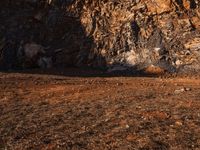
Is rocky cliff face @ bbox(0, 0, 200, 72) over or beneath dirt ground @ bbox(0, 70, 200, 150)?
over

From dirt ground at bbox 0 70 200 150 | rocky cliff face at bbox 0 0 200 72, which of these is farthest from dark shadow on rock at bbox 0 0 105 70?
dirt ground at bbox 0 70 200 150

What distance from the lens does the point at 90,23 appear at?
24812 mm

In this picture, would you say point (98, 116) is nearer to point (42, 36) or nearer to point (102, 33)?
point (102, 33)

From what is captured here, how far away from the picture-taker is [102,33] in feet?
79.6

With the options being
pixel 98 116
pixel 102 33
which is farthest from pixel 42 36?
pixel 98 116

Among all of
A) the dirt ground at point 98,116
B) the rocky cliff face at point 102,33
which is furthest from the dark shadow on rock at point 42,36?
the dirt ground at point 98,116

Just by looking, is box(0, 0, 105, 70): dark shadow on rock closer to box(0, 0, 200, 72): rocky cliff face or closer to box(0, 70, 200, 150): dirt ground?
box(0, 0, 200, 72): rocky cliff face

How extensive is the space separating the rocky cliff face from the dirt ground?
20.2 ft

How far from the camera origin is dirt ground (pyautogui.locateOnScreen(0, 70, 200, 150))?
9000 mm

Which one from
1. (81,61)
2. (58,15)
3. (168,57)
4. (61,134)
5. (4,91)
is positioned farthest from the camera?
(58,15)

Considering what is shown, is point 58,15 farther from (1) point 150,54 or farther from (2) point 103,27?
(1) point 150,54

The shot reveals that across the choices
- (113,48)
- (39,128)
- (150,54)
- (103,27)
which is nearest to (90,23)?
(103,27)

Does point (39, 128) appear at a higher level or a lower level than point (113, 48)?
lower

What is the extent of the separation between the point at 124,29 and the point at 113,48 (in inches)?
54.4
